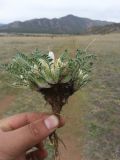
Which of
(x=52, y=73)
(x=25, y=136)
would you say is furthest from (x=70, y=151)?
(x=25, y=136)

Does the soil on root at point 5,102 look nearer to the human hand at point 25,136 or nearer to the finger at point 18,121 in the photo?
the finger at point 18,121

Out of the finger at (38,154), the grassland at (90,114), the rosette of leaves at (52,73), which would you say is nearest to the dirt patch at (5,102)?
the grassland at (90,114)

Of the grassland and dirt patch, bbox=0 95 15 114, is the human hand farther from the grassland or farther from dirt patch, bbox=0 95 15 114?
dirt patch, bbox=0 95 15 114

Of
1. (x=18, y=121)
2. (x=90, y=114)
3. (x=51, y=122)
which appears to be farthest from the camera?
(x=90, y=114)

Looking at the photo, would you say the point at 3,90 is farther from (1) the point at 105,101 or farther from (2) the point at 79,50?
(2) the point at 79,50

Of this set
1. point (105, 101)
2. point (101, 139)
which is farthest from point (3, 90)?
point (101, 139)

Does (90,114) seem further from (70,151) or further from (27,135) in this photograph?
(27,135)
